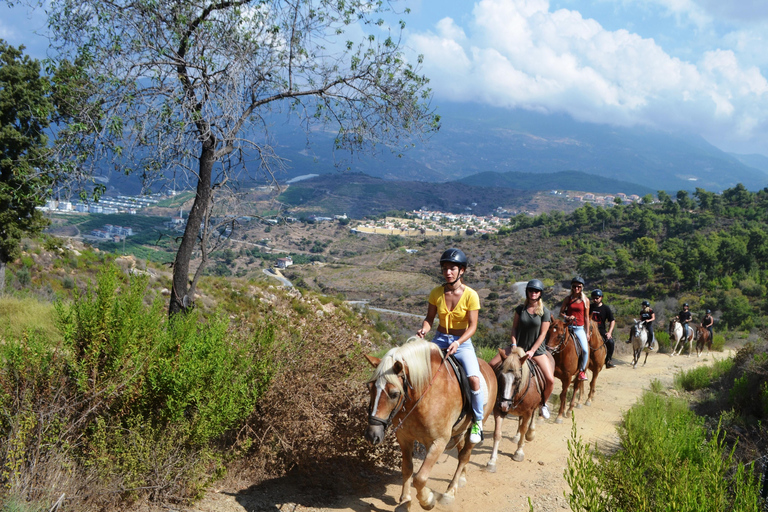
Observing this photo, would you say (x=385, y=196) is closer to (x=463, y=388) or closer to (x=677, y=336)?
(x=677, y=336)

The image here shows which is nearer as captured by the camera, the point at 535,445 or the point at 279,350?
the point at 279,350

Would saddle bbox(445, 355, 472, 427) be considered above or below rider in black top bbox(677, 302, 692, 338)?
above

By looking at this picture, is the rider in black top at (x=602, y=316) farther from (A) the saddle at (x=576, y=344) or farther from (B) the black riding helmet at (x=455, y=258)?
(B) the black riding helmet at (x=455, y=258)

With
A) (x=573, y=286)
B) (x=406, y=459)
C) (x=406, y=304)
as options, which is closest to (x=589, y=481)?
(x=406, y=459)

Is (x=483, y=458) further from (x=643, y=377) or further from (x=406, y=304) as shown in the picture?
(x=406, y=304)

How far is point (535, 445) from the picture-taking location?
717 centimetres

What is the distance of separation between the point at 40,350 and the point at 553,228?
69.3 meters

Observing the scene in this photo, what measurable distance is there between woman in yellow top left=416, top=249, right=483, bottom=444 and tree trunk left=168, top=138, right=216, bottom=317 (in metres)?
3.77

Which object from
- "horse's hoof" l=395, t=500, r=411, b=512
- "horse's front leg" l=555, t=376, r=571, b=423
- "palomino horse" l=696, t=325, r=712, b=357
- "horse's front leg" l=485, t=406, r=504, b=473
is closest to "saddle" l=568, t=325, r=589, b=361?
"horse's front leg" l=555, t=376, r=571, b=423

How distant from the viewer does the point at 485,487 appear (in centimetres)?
567

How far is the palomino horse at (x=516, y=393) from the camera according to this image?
5887mm

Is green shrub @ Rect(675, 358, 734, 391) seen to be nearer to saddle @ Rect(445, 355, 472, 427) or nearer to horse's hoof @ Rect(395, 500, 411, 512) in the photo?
saddle @ Rect(445, 355, 472, 427)

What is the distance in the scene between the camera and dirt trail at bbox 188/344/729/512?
4566 mm

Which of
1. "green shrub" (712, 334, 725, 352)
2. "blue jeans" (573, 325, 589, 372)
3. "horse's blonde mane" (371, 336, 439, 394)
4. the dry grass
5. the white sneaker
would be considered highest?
"horse's blonde mane" (371, 336, 439, 394)
